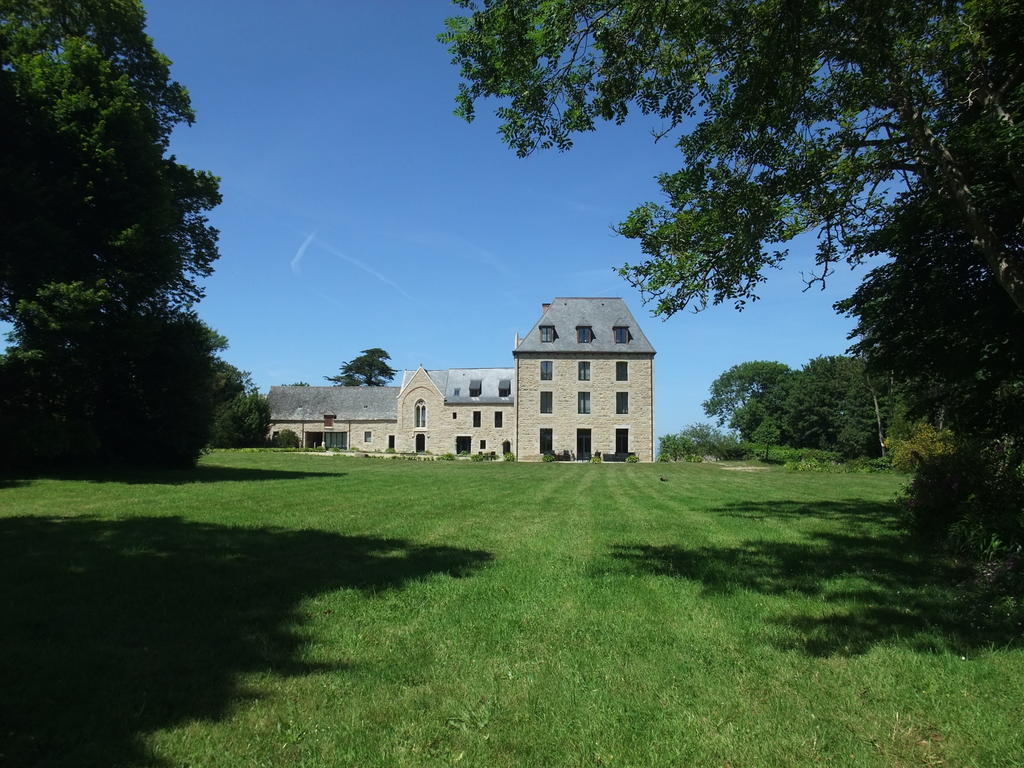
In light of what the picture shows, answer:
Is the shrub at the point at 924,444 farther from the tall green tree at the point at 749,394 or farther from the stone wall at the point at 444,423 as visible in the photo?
the tall green tree at the point at 749,394

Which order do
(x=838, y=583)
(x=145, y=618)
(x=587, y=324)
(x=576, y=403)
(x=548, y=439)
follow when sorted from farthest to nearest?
(x=587, y=324) → (x=548, y=439) → (x=576, y=403) → (x=838, y=583) → (x=145, y=618)

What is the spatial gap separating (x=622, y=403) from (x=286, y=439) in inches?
1252

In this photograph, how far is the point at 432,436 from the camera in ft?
176

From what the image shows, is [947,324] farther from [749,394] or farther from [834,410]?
[749,394]

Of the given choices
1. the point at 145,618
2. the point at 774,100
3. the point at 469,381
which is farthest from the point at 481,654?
the point at 469,381

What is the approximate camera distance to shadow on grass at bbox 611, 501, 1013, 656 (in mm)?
5031

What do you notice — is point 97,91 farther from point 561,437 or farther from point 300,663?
point 561,437

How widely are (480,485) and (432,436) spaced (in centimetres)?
3472


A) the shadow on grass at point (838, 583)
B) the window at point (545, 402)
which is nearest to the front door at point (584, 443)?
the window at point (545, 402)

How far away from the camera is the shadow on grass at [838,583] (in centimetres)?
503

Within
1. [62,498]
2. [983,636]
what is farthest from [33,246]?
[983,636]

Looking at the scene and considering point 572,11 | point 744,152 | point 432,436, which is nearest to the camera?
point 572,11

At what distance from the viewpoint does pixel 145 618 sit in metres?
4.88

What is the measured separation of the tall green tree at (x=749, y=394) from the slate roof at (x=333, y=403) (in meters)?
41.5
